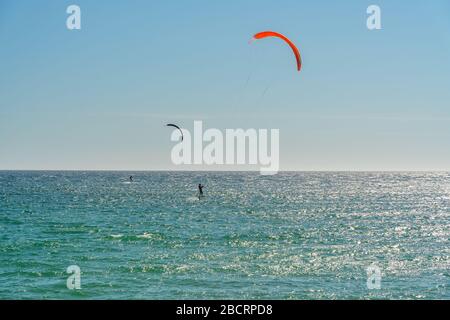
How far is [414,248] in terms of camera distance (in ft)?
111

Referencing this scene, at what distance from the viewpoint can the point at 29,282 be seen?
23.1 meters

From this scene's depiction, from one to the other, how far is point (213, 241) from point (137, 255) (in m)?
7.13

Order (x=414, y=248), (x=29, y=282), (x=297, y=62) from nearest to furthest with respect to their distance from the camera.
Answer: (x=297, y=62) → (x=29, y=282) → (x=414, y=248)

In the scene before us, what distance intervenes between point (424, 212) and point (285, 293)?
154 feet
